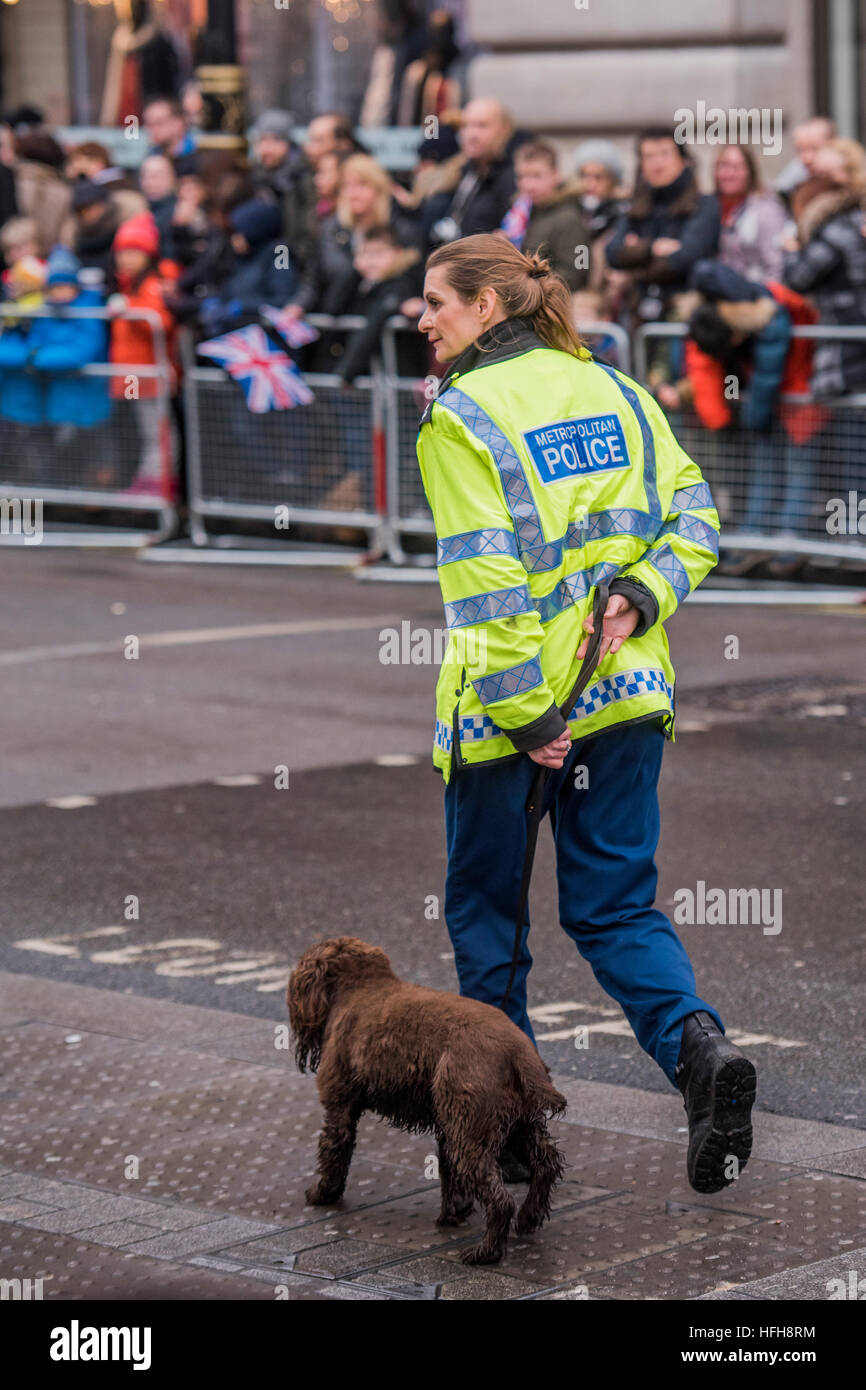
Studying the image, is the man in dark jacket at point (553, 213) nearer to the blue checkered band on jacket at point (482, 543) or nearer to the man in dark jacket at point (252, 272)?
the man in dark jacket at point (252, 272)

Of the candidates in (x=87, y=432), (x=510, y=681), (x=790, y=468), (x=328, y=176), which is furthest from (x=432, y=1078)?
(x=87, y=432)

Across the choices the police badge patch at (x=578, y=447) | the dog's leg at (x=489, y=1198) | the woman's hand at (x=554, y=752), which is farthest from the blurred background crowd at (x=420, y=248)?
the dog's leg at (x=489, y=1198)

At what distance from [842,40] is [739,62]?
3.48 feet

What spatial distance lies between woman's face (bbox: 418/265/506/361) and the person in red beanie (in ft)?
33.9

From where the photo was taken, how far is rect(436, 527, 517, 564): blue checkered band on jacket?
183 inches

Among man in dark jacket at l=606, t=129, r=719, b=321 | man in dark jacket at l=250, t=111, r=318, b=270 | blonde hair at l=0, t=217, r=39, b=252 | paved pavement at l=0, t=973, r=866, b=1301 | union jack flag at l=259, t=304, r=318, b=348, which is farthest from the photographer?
blonde hair at l=0, t=217, r=39, b=252

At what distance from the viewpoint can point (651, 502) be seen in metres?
4.96

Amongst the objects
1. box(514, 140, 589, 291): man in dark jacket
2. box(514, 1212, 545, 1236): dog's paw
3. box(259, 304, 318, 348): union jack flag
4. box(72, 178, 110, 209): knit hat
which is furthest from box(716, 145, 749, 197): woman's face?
box(514, 1212, 545, 1236): dog's paw

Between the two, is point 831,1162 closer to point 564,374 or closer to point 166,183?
point 564,374

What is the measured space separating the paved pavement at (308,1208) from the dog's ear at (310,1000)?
35 centimetres

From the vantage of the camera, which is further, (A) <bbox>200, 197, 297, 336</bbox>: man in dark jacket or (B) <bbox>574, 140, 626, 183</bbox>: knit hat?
(A) <bbox>200, 197, 297, 336</bbox>: man in dark jacket

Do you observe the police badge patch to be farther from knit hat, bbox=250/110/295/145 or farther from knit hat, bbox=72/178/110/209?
knit hat, bbox=72/178/110/209

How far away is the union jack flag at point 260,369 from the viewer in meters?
14.1
